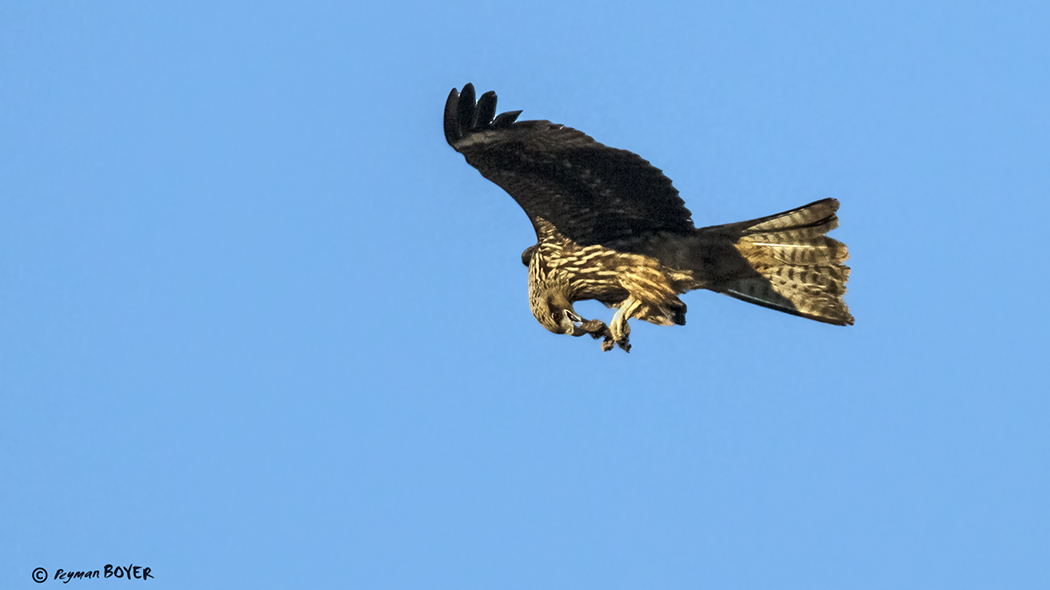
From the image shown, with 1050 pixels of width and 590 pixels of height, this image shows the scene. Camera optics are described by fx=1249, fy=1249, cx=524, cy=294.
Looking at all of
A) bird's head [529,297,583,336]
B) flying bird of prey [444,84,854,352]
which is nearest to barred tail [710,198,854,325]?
flying bird of prey [444,84,854,352]

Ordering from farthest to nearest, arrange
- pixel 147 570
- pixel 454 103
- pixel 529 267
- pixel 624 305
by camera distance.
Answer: pixel 147 570, pixel 529 267, pixel 624 305, pixel 454 103

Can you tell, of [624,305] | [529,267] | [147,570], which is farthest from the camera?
[147,570]

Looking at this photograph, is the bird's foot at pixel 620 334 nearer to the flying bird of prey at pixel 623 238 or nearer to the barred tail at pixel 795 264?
the flying bird of prey at pixel 623 238

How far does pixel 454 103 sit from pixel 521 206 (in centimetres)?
124

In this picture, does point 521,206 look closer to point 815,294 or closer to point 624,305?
point 624,305

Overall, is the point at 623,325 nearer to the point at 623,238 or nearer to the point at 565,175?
the point at 623,238

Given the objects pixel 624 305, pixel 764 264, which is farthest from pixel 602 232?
pixel 764 264

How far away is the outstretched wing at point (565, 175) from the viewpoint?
9.62 m

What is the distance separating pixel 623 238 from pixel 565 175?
0.82 metres

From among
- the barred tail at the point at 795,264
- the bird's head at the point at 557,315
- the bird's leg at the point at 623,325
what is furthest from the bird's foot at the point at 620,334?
the barred tail at the point at 795,264

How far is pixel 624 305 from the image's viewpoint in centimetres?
1035

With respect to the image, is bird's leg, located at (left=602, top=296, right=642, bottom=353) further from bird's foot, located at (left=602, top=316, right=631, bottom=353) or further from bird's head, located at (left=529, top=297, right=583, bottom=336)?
bird's head, located at (left=529, top=297, right=583, bottom=336)

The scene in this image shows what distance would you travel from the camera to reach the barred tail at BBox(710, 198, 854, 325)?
1008 cm

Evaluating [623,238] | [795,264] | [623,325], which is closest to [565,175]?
[623,238]
